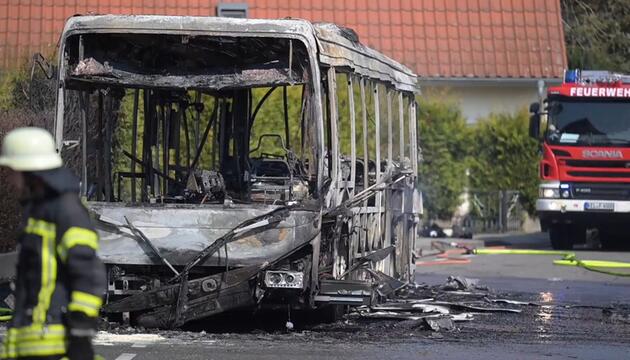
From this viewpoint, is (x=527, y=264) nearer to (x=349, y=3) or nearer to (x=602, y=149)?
(x=602, y=149)

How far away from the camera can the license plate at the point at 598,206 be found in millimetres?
21953

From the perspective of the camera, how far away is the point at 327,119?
34.7ft

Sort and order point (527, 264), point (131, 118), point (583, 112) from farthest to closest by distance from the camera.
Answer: point (583, 112), point (527, 264), point (131, 118)

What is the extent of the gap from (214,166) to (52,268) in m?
6.41

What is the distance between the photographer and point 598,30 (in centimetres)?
4053

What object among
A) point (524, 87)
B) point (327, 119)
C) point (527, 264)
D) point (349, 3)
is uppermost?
point (349, 3)

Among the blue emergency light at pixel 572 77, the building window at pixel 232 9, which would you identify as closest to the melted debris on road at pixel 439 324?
the blue emergency light at pixel 572 77

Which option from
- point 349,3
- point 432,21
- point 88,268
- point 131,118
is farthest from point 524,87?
point 88,268

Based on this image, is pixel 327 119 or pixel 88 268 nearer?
pixel 88 268

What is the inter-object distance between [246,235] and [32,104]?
7804 mm

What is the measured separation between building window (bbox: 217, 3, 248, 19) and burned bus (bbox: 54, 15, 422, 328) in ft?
61.0

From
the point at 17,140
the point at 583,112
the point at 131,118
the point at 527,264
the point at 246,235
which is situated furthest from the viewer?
the point at 583,112

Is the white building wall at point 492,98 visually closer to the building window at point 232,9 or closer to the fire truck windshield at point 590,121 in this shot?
the building window at point 232,9

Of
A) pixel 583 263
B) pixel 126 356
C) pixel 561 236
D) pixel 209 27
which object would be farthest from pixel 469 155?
pixel 126 356
